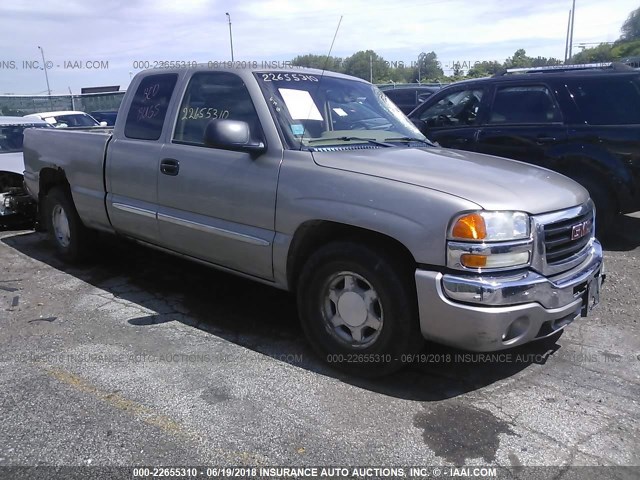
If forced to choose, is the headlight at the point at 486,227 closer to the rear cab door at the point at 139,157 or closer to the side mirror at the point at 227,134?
the side mirror at the point at 227,134

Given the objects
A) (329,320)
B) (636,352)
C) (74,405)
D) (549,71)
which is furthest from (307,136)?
(549,71)

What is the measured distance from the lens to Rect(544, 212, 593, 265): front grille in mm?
3148

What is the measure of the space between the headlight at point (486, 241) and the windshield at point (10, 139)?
289 inches

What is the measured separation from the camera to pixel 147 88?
4.77 metres

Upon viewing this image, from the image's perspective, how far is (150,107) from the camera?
15.4 feet

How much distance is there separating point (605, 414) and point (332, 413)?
1485 millimetres

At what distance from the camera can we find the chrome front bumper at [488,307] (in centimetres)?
293

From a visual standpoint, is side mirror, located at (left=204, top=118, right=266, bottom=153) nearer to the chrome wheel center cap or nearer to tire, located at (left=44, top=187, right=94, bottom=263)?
the chrome wheel center cap

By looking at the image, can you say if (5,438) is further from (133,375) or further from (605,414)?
(605,414)

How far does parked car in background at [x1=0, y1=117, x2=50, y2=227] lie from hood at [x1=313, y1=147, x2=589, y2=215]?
514 cm

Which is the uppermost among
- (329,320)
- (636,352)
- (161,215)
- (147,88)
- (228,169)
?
(147,88)

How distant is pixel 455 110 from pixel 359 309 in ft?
15.4

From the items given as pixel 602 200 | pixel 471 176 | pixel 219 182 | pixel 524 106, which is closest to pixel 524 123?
pixel 524 106

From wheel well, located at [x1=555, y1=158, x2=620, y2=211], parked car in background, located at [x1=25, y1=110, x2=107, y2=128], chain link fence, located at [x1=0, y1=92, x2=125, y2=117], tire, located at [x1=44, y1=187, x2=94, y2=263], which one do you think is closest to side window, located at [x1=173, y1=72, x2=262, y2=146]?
tire, located at [x1=44, y1=187, x2=94, y2=263]
